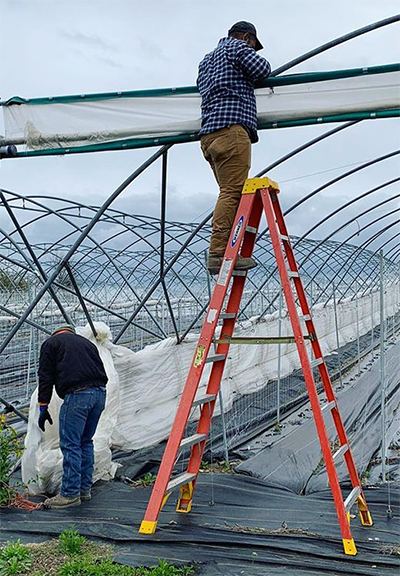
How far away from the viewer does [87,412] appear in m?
4.83

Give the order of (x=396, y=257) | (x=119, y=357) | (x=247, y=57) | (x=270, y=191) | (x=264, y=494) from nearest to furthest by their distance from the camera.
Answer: (x=247, y=57)
(x=270, y=191)
(x=264, y=494)
(x=119, y=357)
(x=396, y=257)

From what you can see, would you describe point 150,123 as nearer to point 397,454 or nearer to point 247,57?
point 247,57

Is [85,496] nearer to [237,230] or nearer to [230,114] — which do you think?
[237,230]

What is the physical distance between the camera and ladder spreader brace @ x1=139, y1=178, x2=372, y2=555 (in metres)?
3.41

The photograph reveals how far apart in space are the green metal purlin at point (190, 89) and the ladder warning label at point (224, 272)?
1.09m

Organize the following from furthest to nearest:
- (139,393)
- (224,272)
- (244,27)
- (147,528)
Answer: (139,393)
(244,27)
(224,272)
(147,528)

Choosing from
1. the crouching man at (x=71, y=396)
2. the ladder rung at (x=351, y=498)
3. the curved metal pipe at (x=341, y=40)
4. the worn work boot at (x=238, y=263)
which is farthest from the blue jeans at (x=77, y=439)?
the curved metal pipe at (x=341, y=40)

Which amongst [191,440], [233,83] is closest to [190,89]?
[233,83]

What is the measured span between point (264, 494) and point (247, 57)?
123 inches

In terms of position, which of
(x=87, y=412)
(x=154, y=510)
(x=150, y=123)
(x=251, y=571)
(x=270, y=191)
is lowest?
(x=251, y=571)

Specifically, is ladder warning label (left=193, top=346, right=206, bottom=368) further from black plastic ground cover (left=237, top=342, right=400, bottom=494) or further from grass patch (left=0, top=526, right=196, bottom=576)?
black plastic ground cover (left=237, top=342, right=400, bottom=494)

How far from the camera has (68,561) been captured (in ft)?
11.7

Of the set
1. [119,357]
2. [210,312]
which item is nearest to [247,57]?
[210,312]

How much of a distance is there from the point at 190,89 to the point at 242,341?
5.36ft
